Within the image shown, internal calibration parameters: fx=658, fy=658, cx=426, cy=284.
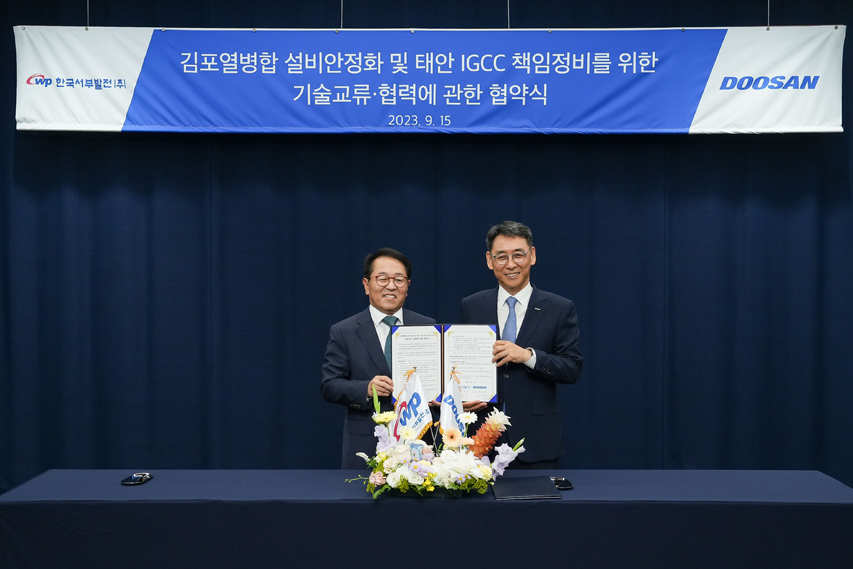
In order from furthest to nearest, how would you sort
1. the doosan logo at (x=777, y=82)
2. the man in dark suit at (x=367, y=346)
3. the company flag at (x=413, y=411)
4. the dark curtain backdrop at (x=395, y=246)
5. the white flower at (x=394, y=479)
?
1. the dark curtain backdrop at (x=395, y=246)
2. the doosan logo at (x=777, y=82)
3. the man in dark suit at (x=367, y=346)
4. the company flag at (x=413, y=411)
5. the white flower at (x=394, y=479)

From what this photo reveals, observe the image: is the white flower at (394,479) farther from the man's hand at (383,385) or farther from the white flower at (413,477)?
the man's hand at (383,385)

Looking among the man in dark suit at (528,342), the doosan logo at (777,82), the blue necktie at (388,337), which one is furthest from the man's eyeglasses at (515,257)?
the doosan logo at (777,82)

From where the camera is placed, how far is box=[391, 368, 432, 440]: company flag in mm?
1823

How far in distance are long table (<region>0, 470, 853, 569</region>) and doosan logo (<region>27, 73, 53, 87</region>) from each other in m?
2.61

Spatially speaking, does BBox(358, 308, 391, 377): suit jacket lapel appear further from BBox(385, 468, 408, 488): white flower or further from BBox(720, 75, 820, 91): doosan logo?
BBox(720, 75, 820, 91): doosan logo

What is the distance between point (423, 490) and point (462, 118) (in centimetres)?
229

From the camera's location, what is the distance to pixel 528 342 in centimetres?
244

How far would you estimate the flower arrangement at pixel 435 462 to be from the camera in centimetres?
169

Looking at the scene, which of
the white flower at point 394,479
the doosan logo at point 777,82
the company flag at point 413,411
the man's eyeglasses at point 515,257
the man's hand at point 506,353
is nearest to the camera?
the white flower at point 394,479

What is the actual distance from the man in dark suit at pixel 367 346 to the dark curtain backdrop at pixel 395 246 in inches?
52.9

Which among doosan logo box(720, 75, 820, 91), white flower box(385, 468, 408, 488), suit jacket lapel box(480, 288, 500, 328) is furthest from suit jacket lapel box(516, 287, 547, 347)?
doosan logo box(720, 75, 820, 91)

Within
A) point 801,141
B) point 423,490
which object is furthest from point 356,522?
point 801,141

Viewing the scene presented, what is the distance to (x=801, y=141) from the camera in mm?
3688

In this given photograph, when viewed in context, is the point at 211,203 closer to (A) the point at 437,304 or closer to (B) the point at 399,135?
(B) the point at 399,135
